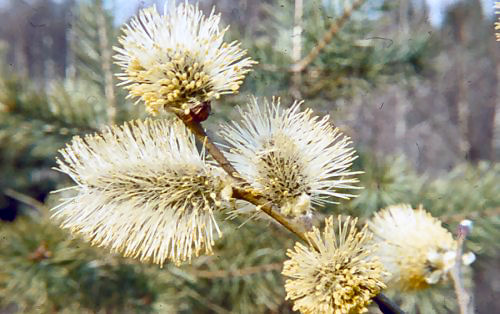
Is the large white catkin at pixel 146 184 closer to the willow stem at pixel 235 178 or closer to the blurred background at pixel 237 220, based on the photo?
the willow stem at pixel 235 178

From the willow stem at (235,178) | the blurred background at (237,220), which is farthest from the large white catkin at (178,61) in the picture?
the blurred background at (237,220)

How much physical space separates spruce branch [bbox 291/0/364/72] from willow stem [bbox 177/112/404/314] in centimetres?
53

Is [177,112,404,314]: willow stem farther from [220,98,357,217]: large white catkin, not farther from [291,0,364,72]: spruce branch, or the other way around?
[291,0,364,72]: spruce branch

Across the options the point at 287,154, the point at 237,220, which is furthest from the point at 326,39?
the point at 287,154

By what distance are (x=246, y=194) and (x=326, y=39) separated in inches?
21.2

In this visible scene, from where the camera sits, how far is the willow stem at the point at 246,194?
0.84 feet

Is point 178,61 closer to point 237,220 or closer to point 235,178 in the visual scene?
point 235,178

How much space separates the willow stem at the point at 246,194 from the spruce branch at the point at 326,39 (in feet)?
1.74

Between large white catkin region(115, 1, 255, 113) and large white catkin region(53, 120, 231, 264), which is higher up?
large white catkin region(115, 1, 255, 113)

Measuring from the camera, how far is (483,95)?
3.27m

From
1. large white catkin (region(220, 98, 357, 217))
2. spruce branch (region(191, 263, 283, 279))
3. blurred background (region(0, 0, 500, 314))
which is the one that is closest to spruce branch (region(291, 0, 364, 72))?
blurred background (region(0, 0, 500, 314))

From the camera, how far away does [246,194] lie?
0.27 m

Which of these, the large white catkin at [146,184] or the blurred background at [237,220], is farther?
the blurred background at [237,220]

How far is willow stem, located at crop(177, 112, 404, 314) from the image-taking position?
26 centimetres
